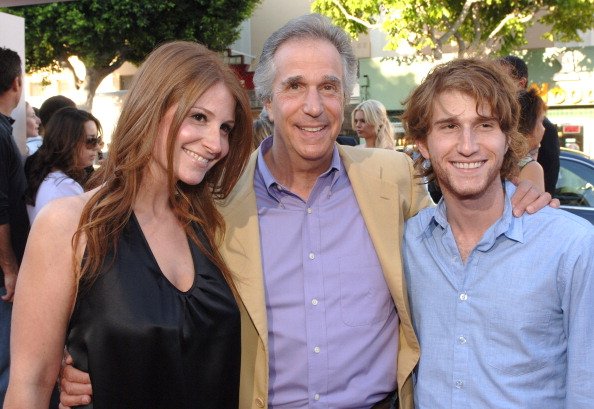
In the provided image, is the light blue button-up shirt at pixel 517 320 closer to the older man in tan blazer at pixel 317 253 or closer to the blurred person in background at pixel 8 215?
the older man in tan blazer at pixel 317 253

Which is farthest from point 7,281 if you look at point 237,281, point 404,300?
point 404,300

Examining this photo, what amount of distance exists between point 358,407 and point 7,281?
2.92 metres

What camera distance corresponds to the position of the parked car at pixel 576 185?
7.68 meters

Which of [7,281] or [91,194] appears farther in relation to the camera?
[7,281]

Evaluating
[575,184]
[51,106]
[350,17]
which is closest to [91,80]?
[350,17]

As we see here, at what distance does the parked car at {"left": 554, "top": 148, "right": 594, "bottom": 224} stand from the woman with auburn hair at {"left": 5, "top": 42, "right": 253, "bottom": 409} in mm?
5918

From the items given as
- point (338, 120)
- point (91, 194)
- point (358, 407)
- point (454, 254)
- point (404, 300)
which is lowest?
point (358, 407)

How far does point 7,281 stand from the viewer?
4.78 metres

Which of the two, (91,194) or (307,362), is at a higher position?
(91,194)

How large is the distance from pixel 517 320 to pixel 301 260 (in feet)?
2.81

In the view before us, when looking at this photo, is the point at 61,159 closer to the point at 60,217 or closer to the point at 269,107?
the point at 269,107

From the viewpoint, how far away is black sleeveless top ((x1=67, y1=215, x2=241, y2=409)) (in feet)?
7.20

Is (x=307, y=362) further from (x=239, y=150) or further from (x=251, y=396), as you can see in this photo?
(x=239, y=150)

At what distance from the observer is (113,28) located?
20.3 m
